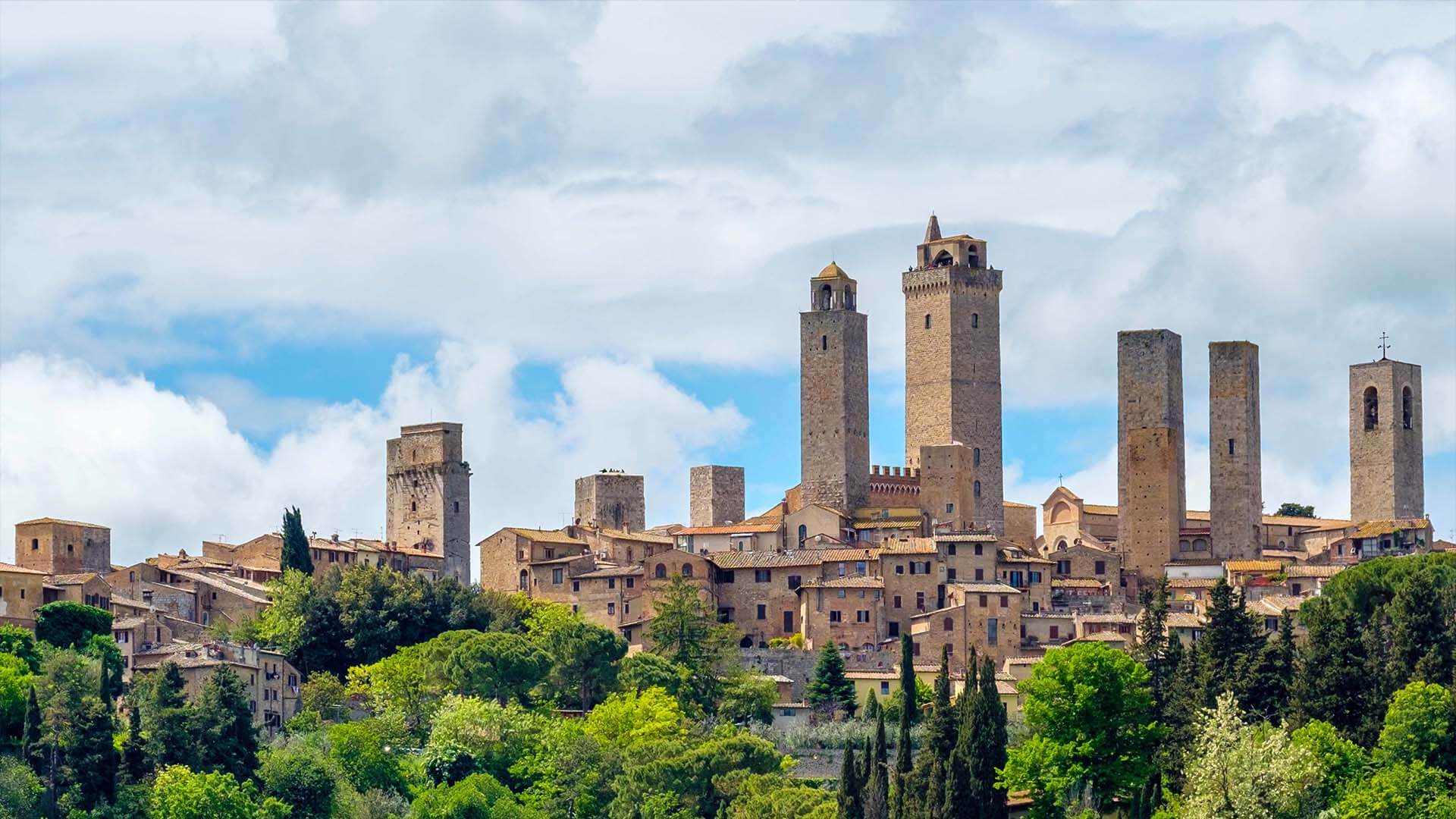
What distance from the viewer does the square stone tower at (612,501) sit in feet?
298

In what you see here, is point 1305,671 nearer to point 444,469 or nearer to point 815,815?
point 815,815

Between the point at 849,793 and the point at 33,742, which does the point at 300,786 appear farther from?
the point at 849,793

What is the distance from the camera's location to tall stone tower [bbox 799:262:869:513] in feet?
285

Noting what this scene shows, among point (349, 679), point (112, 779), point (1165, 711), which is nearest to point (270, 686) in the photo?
point (349, 679)

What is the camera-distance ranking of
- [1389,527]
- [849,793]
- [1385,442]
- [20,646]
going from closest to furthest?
[849,793] → [20,646] → [1389,527] → [1385,442]

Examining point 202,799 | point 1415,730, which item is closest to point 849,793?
point 1415,730

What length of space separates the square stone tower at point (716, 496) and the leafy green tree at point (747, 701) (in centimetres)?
1555

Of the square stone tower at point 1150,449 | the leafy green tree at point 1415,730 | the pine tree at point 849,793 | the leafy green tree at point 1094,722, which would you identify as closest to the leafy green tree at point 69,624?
the pine tree at point 849,793

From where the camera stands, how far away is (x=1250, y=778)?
57.9 metres

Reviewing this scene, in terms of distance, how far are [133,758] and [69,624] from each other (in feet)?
26.4

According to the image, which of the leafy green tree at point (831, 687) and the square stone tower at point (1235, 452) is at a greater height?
the square stone tower at point (1235, 452)

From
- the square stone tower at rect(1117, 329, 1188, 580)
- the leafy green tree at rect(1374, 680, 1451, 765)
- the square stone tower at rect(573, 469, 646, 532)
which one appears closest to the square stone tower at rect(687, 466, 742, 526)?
the square stone tower at rect(573, 469, 646, 532)

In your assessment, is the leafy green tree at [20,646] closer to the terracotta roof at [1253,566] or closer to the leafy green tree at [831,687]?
the leafy green tree at [831,687]

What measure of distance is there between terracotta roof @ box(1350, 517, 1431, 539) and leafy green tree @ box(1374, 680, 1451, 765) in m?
24.5
